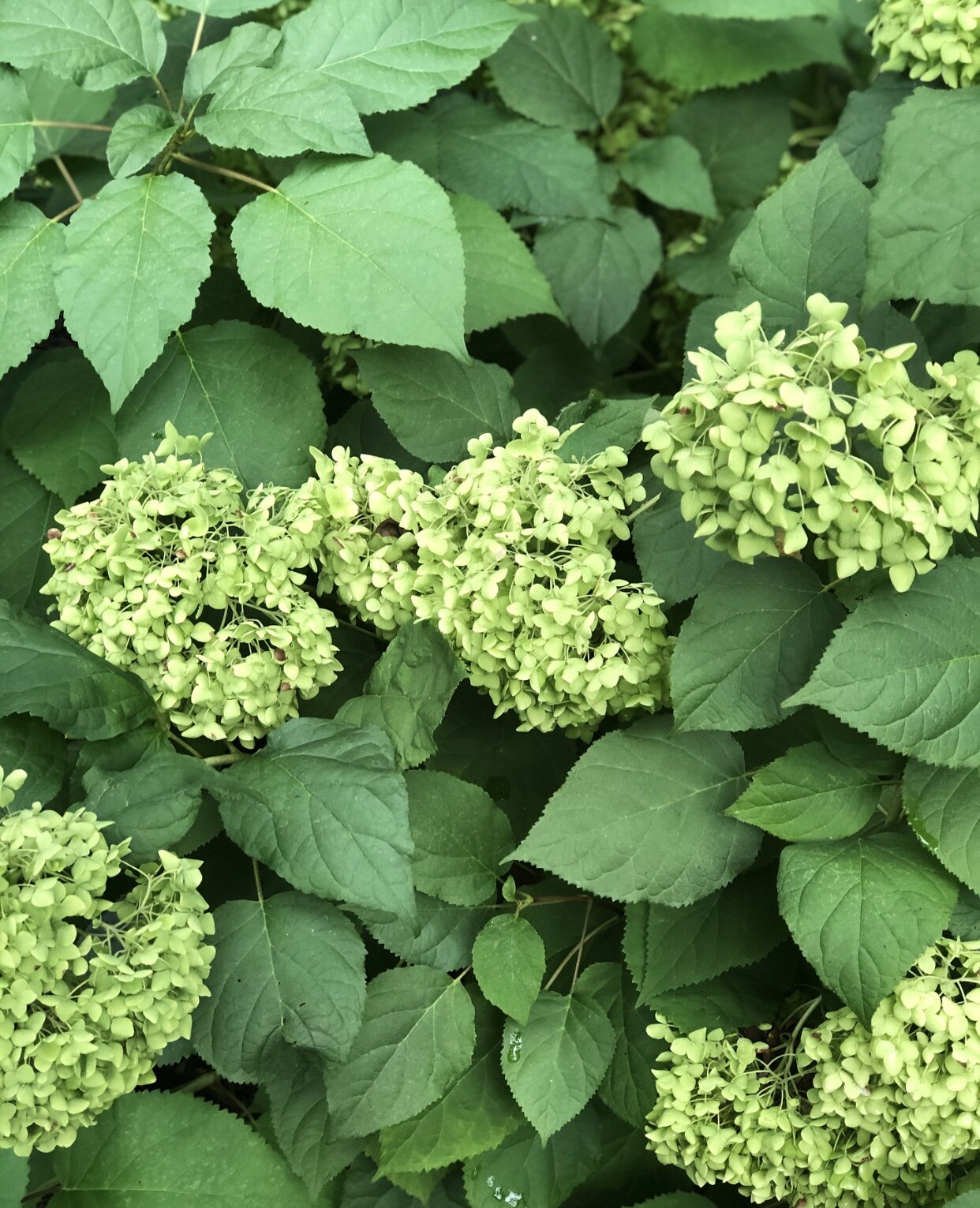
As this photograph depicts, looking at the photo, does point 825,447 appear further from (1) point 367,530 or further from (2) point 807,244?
(1) point 367,530

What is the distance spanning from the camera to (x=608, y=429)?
1161 mm

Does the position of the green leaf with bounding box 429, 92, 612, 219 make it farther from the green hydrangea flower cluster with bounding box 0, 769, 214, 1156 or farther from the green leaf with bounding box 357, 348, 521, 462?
the green hydrangea flower cluster with bounding box 0, 769, 214, 1156

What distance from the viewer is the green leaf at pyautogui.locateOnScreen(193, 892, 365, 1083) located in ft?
3.55

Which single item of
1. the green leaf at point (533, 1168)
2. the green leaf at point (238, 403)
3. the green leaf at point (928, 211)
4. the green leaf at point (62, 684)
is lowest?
the green leaf at point (533, 1168)

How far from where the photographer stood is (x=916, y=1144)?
104 centimetres

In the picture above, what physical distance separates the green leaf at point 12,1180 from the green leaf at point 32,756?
0.38m

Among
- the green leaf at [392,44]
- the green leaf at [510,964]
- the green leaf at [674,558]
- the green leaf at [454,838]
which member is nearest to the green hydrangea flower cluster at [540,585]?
the green leaf at [674,558]

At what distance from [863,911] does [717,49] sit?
1307mm

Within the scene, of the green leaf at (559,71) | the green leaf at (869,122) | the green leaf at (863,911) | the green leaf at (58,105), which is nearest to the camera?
the green leaf at (863,911)

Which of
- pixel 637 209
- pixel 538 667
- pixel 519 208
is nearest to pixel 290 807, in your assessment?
pixel 538 667

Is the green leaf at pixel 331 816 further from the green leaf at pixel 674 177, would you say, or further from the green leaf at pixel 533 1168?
the green leaf at pixel 674 177

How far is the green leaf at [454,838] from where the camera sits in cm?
117

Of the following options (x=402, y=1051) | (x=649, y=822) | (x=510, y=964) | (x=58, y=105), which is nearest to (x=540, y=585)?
(x=649, y=822)

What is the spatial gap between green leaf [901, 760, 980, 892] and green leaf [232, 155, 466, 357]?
24.5 inches
